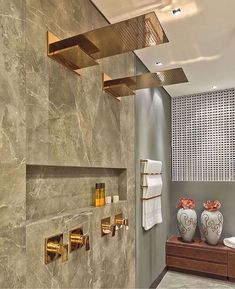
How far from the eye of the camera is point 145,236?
9.74ft

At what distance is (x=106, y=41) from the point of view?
1454 millimetres

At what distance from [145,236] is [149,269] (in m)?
0.48

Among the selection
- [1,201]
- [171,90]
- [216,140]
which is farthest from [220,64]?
[1,201]

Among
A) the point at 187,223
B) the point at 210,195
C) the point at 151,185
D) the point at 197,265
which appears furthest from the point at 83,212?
the point at 210,195

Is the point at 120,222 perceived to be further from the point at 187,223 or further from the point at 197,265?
the point at 197,265

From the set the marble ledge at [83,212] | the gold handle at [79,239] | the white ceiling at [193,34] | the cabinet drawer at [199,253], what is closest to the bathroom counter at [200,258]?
the cabinet drawer at [199,253]

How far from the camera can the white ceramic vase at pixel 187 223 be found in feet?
12.3

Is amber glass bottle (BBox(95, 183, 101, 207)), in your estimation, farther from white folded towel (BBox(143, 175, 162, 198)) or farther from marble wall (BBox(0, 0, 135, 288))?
white folded towel (BBox(143, 175, 162, 198))

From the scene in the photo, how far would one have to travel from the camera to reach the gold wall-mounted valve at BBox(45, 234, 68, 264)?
1352 millimetres

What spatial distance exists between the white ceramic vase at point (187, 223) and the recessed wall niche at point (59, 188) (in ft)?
6.26

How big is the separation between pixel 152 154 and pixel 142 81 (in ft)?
4.91

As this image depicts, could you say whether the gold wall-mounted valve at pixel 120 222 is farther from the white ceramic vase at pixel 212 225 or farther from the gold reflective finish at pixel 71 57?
the white ceramic vase at pixel 212 225

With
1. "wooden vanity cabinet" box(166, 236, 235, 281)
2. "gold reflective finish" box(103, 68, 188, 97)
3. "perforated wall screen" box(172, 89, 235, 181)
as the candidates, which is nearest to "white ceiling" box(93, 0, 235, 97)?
"gold reflective finish" box(103, 68, 188, 97)

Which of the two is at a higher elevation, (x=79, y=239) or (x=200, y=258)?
(x=79, y=239)
